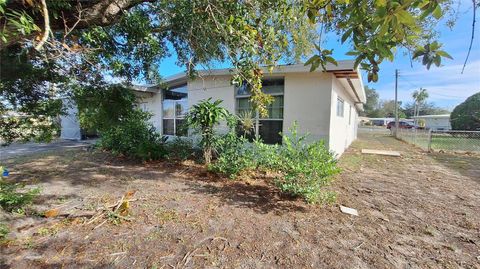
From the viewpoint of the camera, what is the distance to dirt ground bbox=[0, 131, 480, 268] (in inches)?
94.9

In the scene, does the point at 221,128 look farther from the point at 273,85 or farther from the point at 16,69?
the point at 16,69

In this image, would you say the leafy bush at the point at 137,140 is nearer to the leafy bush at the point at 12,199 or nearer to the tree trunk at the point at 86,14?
the leafy bush at the point at 12,199

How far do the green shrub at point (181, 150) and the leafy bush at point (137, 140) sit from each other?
22 centimetres

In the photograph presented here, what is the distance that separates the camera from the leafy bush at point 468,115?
20.2 m

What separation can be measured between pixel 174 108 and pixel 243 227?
7785 millimetres

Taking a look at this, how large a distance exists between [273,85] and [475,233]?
17.6 ft

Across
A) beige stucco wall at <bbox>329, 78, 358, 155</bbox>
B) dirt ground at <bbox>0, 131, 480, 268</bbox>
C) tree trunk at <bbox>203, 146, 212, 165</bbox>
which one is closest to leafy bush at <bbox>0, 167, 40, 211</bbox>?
dirt ground at <bbox>0, 131, 480, 268</bbox>

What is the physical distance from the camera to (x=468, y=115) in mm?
21031

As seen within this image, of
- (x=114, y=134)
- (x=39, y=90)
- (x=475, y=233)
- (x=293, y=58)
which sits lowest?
(x=475, y=233)

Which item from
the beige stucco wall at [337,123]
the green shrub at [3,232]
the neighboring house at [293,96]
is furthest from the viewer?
the beige stucco wall at [337,123]

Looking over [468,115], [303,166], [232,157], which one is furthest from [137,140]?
[468,115]

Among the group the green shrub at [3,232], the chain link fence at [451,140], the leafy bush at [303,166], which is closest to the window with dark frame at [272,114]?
the leafy bush at [303,166]

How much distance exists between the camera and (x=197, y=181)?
520 cm

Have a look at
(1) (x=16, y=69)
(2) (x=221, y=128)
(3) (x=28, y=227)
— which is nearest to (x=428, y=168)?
(2) (x=221, y=128)
